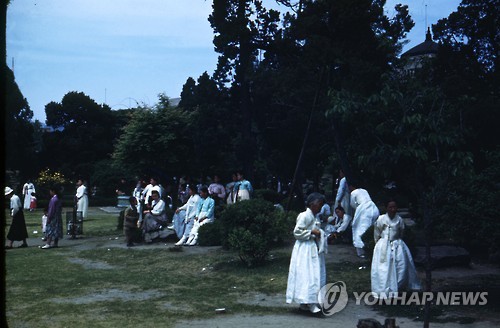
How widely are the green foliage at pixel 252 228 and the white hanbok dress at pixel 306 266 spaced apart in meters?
3.95

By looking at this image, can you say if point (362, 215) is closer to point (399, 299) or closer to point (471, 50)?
point (399, 299)

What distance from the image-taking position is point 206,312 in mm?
9836

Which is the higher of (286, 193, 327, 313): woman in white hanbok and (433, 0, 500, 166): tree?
(433, 0, 500, 166): tree

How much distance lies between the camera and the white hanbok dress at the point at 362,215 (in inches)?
596

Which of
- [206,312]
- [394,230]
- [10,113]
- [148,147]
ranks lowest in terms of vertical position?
[206,312]

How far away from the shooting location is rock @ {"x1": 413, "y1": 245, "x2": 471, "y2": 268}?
42.9 ft

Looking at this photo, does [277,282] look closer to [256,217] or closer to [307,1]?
[256,217]

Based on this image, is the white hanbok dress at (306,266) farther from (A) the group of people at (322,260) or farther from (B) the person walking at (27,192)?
(B) the person walking at (27,192)

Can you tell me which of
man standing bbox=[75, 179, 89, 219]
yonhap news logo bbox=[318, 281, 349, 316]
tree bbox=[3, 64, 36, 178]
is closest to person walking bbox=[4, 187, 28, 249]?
man standing bbox=[75, 179, 89, 219]

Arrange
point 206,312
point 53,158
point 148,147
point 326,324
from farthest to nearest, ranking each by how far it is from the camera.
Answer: point 53,158, point 148,147, point 206,312, point 326,324

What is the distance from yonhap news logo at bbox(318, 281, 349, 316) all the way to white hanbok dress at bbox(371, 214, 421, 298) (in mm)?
623

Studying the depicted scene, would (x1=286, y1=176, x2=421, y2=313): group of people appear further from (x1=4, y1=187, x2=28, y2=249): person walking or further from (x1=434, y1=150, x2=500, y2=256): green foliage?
(x1=4, y1=187, x2=28, y2=249): person walking

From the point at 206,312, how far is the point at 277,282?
2.78 meters

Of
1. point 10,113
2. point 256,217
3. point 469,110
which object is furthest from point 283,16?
point 10,113
